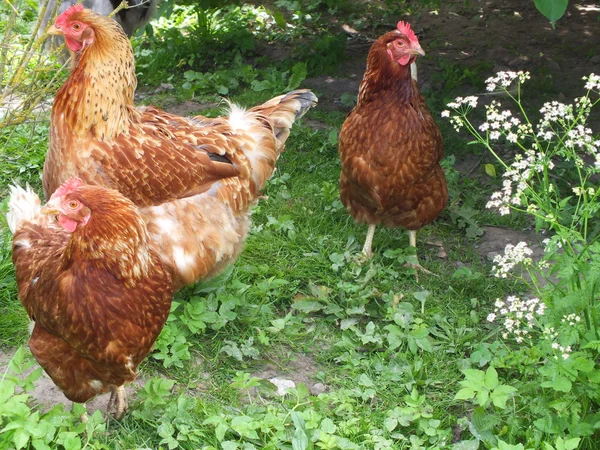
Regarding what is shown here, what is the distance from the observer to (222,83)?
639 cm

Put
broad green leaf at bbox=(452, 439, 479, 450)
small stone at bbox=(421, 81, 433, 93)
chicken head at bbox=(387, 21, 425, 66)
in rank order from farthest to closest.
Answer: small stone at bbox=(421, 81, 433, 93) < chicken head at bbox=(387, 21, 425, 66) < broad green leaf at bbox=(452, 439, 479, 450)

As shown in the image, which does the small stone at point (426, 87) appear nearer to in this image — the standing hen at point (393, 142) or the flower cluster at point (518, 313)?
the standing hen at point (393, 142)

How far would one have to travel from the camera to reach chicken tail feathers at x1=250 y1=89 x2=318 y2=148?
4.07 meters

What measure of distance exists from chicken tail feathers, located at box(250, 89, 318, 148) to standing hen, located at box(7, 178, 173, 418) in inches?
52.9

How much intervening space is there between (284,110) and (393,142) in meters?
0.68

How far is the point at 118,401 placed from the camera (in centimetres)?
319

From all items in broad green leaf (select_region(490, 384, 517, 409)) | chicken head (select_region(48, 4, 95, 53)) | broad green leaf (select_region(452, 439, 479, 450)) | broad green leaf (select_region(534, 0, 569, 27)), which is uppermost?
chicken head (select_region(48, 4, 95, 53))

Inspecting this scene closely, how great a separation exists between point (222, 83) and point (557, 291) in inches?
163

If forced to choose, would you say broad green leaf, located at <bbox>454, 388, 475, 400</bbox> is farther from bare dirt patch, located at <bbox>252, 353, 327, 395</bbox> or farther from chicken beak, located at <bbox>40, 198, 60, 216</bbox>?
chicken beak, located at <bbox>40, 198, 60, 216</bbox>

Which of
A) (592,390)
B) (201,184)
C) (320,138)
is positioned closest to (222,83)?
(320,138)

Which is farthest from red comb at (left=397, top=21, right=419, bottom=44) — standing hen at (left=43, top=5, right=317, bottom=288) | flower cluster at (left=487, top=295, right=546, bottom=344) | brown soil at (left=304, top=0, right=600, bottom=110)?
brown soil at (left=304, top=0, right=600, bottom=110)

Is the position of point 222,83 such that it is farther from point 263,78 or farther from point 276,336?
point 276,336

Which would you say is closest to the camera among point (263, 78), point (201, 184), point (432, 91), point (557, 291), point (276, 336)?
point (557, 291)

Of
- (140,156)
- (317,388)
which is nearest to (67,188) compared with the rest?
(140,156)
